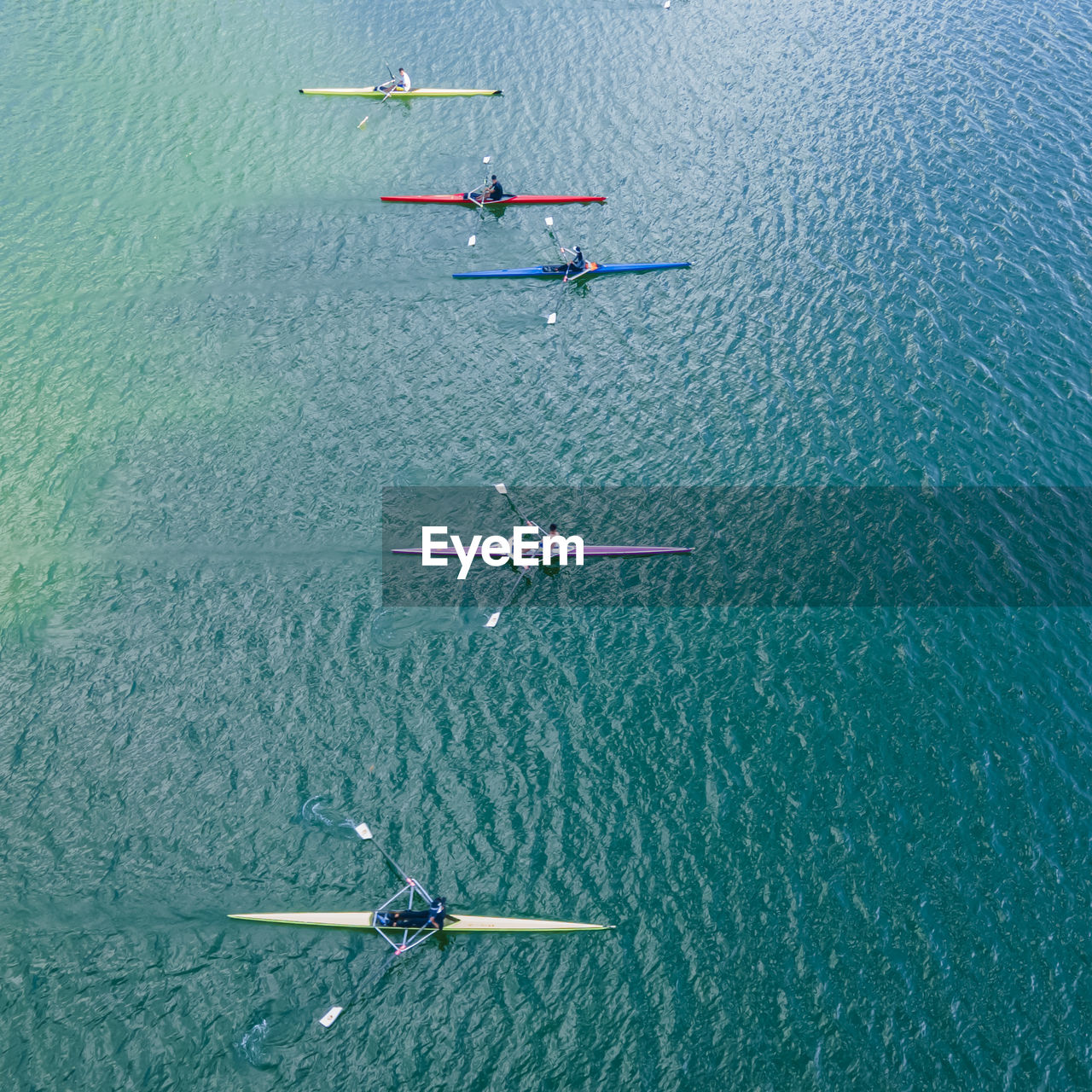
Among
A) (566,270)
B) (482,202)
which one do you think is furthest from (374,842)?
(482,202)

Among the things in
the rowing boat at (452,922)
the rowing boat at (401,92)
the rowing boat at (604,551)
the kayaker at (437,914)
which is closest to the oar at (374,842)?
the kayaker at (437,914)

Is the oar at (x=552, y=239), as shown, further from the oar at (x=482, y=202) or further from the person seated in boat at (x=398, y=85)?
the person seated in boat at (x=398, y=85)

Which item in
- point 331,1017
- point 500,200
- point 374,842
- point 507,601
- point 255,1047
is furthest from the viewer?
point 500,200

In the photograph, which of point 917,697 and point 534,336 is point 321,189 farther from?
point 917,697

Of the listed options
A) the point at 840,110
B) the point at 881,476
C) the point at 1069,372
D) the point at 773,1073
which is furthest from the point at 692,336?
the point at 773,1073

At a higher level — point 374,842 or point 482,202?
point 482,202

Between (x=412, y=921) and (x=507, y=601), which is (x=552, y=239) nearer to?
(x=507, y=601)
